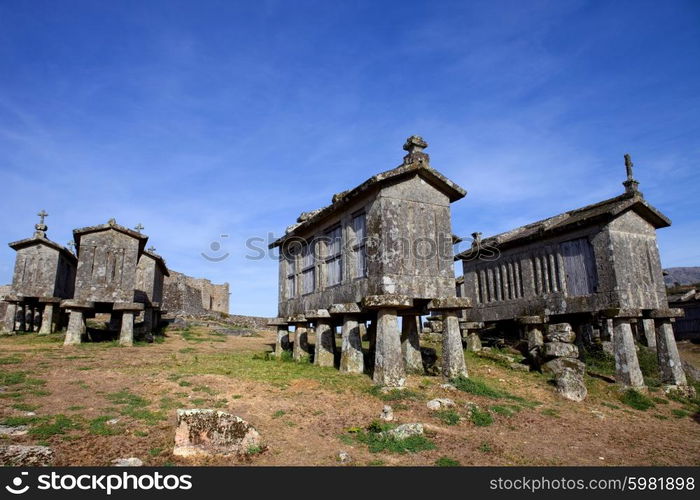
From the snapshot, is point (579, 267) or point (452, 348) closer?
point (452, 348)

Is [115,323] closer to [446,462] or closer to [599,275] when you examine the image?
[446,462]

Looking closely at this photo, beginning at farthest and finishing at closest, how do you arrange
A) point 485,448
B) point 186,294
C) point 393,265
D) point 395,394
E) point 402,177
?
point 186,294, point 402,177, point 393,265, point 395,394, point 485,448

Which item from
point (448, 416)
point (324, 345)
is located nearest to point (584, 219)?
point (448, 416)

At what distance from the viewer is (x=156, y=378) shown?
11.1 metres

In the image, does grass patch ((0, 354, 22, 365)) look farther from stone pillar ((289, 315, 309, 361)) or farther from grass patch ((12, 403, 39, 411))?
stone pillar ((289, 315, 309, 361))

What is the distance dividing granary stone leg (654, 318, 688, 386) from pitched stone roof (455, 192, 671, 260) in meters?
3.25

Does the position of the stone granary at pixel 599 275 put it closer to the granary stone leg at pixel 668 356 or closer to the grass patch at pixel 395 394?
the granary stone leg at pixel 668 356

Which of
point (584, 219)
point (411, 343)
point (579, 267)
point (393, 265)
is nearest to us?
point (393, 265)

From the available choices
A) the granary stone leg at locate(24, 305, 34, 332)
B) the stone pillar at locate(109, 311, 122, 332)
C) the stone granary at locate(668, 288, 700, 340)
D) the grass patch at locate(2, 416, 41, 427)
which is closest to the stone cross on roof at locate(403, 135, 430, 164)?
the grass patch at locate(2, 416, 41, 427)

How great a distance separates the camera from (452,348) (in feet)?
39.3

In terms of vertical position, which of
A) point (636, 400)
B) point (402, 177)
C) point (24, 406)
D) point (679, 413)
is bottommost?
point (679, 413)

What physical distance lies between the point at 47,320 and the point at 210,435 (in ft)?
59.2

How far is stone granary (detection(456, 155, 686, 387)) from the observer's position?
13586 mm
